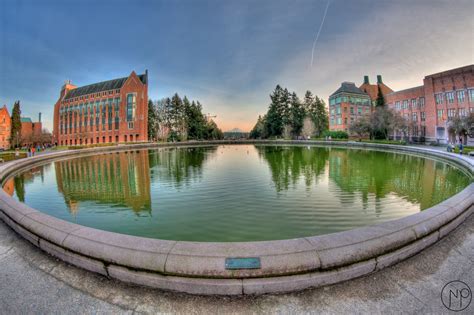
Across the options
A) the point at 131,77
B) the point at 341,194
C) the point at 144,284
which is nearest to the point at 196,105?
the point at 131,77

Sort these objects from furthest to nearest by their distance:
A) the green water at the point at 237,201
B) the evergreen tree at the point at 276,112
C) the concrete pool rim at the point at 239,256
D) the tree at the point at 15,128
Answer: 1. the evergreen tree at the point at 276,112
2. the tree at the point at 15,128
3. the green water at the point at 237,201
4. the concrete pool rim at the point at 239,256

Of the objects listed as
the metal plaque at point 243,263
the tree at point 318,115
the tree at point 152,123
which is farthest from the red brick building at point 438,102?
the tree at point 152,123

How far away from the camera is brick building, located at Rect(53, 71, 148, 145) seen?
66.4 meters

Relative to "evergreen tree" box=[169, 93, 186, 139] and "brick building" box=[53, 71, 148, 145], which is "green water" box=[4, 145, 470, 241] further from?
"evergreen tree" box=[169, 93, 186, 139]

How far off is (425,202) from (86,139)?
270 feet

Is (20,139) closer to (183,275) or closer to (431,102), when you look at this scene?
(183,275)

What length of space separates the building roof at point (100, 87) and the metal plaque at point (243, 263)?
7448cm

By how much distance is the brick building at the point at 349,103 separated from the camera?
234 ft

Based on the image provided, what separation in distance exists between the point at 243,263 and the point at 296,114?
70074mm

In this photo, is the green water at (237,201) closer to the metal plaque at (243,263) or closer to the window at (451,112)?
the metal plaque at (243,263)

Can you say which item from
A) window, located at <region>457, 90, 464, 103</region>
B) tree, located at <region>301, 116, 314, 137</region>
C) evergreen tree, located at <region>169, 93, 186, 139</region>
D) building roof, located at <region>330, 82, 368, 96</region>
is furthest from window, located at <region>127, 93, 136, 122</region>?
window, located at <region>457, 90, 464, 103</region>

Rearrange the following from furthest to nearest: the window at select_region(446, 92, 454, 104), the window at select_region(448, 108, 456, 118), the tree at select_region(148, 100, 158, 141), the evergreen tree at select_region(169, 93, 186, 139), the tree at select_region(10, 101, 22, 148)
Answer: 1. the evergreen tree at select_region(169, 93, 186, 139)
2. the tree at select_region(148, 100, 158, 141)
3. the tree at select_region(10, 101, 22, 148)
4. the window at select_region(446, 92, 454, 104)
5. the window at select_region(448, 108, 456, 118)

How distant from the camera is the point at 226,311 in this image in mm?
2672

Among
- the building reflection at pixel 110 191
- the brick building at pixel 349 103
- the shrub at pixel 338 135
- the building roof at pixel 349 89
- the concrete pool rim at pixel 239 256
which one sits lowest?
the building reflection at pixel 110 191
